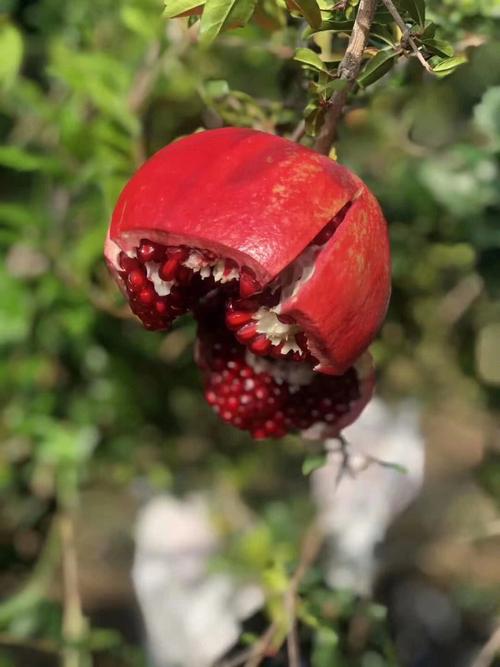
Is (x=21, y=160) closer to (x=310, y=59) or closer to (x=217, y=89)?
(x=217, y=89)

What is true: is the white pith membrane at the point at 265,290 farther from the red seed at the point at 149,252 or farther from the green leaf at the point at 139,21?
the green leaf at the point at 139,21

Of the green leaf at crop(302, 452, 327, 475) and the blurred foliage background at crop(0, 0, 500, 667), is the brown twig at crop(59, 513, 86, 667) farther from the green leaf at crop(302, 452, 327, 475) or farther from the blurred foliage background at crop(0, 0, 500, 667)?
the green leaf at crop(302, 452, 327, 475)

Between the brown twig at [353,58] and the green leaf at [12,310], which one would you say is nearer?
the brown twig at [353,58]

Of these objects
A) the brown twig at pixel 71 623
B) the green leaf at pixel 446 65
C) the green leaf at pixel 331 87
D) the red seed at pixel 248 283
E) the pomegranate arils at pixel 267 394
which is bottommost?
the brown twig at pixel 71 623

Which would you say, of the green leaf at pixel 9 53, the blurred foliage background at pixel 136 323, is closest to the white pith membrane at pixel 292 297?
the blurred foliage background at pixel 136 323

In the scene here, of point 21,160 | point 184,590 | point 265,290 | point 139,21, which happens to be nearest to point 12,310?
point 21,160

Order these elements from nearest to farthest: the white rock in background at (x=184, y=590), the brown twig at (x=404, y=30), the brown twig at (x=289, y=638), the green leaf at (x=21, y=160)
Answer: the brown twig at (x=404, y=30), the brown twig at (x=289, y=638), the green leaf at (x=21, y=160), the white rock in background at (x=184, y=590)
